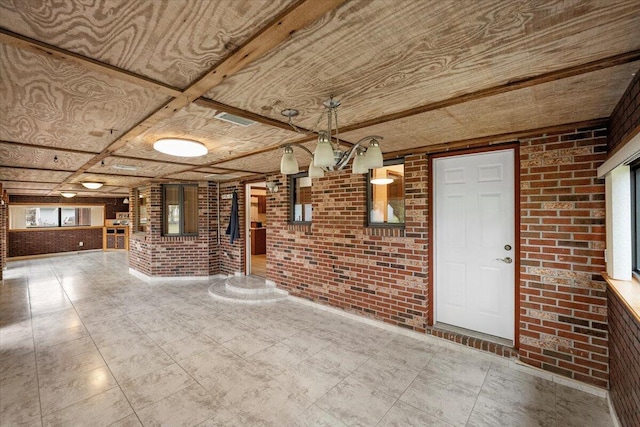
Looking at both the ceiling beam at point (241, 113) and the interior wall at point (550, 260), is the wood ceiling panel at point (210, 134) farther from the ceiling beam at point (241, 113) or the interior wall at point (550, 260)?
the interior wall at point (550, 260)

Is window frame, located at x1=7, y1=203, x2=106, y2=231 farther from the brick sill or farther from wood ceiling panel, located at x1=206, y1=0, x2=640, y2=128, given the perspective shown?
the brick sill

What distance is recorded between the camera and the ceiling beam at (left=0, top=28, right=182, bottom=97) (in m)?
1.20

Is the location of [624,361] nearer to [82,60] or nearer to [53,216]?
[82,60]

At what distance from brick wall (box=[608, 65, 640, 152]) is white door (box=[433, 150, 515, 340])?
2.65 ft

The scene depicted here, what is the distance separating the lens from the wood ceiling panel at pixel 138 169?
155 inches

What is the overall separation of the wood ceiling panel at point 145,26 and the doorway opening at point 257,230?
15.8ft

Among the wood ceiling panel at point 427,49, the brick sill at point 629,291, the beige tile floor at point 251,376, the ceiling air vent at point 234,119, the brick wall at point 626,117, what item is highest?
the wood ceiling panel at point 427,49

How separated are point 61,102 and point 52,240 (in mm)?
11586

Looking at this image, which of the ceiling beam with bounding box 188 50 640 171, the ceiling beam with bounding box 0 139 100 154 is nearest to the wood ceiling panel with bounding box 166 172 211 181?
the ceiling beam with bounding box 0 139 100 154

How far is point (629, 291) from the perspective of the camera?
1.93 metres

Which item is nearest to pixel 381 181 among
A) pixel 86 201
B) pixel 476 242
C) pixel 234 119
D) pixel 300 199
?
pixel 476 242

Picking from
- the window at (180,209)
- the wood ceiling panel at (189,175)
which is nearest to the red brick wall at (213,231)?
the window at (180,209)

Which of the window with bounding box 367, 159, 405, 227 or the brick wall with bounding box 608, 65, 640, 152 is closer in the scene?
the brick wall with bounding box 608, 65, 640, 152

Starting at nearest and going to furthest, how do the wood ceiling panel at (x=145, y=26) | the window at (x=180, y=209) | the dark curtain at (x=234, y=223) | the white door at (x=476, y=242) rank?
the wood ceiling panel at (x=145, y=26)
the white door at (x=476, y=242)
the dark curtain at (x=234, y=223)
the window at (x=180, y=209)
